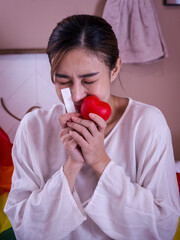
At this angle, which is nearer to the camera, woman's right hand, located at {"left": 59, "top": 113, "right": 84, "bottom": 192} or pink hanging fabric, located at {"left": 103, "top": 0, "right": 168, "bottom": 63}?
woman's right hand, located at {"left": 59, "top": 113, "right": 84, "bottom": 192}

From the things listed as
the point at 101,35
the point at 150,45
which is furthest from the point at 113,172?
the point at 150,45

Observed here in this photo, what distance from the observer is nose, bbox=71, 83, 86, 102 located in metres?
0.69

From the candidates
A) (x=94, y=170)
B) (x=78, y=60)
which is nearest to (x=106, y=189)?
(x=94, y=170)

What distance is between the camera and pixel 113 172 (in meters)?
0.69

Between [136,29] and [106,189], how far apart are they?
113 cm

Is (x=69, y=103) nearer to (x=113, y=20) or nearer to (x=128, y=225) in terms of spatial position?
(x=128, y=225)

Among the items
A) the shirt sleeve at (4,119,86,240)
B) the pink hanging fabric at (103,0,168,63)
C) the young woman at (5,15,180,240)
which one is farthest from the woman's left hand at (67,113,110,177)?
the pink hanging fabric at (103,0,168,63)

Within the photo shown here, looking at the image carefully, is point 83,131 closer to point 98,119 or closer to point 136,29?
point 98,119

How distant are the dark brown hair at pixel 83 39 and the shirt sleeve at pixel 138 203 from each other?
328 mm

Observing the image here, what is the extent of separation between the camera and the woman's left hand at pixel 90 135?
0.63m

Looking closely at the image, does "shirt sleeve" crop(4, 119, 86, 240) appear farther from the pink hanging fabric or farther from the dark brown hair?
the pink hanging fabric

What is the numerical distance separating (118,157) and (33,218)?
326 mm

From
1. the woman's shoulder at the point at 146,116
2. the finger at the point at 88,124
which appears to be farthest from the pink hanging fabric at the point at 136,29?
the finger at the point at 88,124

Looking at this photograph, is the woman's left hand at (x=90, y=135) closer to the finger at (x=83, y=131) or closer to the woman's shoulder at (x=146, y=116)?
the finger at (x=83, y=131)
